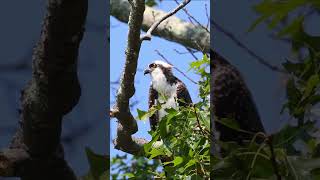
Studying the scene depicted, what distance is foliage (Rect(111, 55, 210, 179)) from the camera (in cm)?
84

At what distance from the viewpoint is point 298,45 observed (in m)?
0.27

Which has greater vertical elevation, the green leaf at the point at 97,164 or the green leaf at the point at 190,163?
the green leaf at the point at 190,163

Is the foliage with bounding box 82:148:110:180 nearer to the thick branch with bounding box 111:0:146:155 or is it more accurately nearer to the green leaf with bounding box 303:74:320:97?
the green leaf with bounding box 303:74:320:97

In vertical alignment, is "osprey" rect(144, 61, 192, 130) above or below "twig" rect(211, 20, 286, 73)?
above

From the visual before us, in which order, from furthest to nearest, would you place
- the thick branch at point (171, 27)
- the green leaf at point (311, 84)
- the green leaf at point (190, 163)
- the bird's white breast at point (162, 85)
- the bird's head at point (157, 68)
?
the bird's head at point (157, 68) → the bird's white breast at point (162, 85) → the thick branch at point (171, 27) → the green leaf at point (190, 163) → the green leaf at point (311, 84)

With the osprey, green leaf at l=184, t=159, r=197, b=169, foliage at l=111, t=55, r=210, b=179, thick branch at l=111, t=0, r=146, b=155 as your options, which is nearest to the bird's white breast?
the osprey

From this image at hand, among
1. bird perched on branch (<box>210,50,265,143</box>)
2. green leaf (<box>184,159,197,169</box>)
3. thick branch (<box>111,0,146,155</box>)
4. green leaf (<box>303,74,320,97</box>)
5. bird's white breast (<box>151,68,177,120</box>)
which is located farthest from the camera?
bird's white breast (<box>151,68,177,120</box>)

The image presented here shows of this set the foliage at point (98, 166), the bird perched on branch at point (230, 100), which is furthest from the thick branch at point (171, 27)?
the foliage at point (98, 166)

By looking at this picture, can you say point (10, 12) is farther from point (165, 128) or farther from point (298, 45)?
point (165, 128)

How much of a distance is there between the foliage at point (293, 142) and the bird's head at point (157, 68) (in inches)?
74.3

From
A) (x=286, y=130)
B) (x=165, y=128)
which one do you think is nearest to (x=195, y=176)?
(x=165, y=128)

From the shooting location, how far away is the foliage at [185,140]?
0.84m

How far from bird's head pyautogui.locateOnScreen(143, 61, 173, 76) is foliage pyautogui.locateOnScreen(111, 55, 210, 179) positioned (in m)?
1.09

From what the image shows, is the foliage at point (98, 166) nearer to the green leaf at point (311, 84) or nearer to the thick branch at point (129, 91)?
the green leaf at point (311, 84)
